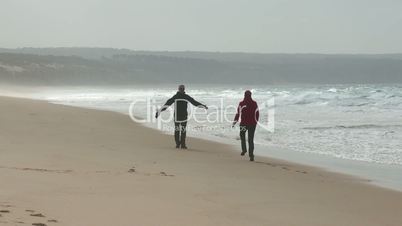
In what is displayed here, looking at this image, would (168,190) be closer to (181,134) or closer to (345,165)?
(345,165)

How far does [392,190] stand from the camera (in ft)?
26.9

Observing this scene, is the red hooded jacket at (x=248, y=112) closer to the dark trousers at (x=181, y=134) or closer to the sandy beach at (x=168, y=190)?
the sandy beach at (x=168, y=190)

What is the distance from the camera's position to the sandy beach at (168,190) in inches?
212

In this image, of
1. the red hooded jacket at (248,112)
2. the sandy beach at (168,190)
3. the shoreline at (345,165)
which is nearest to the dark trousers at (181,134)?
the sandy beach at (168,190)

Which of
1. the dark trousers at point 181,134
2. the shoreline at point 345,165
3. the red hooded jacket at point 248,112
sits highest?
the red hooded jacket at point 248,112

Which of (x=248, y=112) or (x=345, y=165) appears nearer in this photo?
(x=345, y=165)

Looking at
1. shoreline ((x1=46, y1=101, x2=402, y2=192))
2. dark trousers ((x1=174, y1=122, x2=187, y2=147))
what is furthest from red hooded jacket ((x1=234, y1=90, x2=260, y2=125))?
dark trousers ((x1=174, y1=122, x2=187, y2=147))

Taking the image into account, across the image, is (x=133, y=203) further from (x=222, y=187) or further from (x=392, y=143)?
(x=392, y=143)

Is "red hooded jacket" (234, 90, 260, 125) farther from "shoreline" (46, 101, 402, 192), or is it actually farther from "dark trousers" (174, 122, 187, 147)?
"dark trousers" (174, 122, 187, 147)

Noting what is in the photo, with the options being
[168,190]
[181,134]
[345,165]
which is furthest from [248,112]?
[168,190]

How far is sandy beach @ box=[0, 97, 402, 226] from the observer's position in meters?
5.38

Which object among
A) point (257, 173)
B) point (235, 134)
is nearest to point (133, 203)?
point (257, 173)

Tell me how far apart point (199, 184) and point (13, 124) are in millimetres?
9101

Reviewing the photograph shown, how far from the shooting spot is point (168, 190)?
22.2 feet
